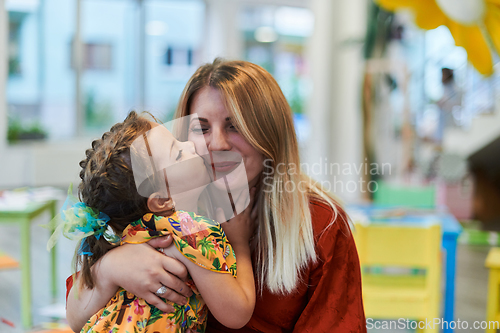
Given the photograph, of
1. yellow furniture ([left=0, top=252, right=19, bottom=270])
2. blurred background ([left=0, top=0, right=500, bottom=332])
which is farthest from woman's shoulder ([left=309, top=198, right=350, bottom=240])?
yellow furniture ([left=0, top=252, right=19, bottom=270])

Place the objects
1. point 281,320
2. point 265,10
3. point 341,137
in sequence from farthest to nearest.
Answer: point 265,10, point 341,137, point 281,320

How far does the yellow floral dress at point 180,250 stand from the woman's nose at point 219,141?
0.17 m

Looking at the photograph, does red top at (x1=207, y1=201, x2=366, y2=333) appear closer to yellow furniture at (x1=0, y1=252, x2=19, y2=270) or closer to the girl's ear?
the girl's ear

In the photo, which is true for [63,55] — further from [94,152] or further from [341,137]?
[94,152]

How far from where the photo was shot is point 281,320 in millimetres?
1068

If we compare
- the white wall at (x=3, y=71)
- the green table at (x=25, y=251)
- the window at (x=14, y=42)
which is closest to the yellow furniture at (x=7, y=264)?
the green table at (x=25, y=251)

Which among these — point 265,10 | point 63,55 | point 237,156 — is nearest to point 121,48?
point 63,55

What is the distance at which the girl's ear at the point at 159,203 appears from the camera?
963 mm

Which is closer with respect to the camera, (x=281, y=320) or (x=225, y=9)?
(x=281, y=320)

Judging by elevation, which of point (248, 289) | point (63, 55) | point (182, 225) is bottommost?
point (248, 289)

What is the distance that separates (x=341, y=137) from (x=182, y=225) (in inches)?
182

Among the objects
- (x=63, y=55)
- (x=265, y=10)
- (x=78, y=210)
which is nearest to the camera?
(x=78, y=210)

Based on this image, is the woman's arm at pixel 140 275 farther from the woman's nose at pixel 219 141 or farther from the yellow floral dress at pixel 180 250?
the woman's nose at pixel 219 141

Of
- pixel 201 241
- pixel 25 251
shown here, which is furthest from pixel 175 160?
pixel 25 251
